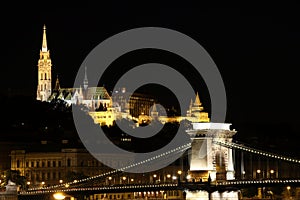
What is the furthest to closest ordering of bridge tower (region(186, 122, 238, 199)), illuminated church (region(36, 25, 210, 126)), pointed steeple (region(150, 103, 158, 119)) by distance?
pointed steeple (region(150, 103, 158, 119)) < illuminated church (region(36, 25, 210, 126)) < bridge tower (region(186, 122, 238, 199))

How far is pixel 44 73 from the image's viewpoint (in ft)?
566

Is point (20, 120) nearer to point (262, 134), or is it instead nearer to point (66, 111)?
point (66, 111)

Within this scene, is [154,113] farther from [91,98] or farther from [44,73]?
[44,73]

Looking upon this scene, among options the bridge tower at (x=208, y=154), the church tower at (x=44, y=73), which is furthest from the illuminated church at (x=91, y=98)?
the bridge tower at (x=208, y=154)

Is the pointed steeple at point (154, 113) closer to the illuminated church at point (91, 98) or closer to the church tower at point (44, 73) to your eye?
the illuminated church at point (91, 98)

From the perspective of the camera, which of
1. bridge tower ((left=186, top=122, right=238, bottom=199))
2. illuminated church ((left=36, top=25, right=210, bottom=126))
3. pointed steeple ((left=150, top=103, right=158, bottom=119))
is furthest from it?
pointed steeple ((left=150, top=103, right=158, bottom=119))

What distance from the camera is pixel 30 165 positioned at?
332 ft

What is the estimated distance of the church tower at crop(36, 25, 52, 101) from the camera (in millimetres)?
170125

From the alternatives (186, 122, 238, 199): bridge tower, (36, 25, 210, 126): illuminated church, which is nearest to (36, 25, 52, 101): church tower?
(36, 25, 210, 126): illuminated church

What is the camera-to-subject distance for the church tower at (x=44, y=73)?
170125mm

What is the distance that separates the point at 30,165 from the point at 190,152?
91.7ft

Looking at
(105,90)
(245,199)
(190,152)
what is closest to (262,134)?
(105,90)

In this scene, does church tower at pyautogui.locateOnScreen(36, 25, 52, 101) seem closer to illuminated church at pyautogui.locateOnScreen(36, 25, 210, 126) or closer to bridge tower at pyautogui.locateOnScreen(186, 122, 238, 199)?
illuminated church at pyautogui.locateOnScreen(36, 25, 210, 126)

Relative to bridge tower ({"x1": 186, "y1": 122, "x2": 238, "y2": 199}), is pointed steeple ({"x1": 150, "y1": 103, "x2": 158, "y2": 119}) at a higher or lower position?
higher
